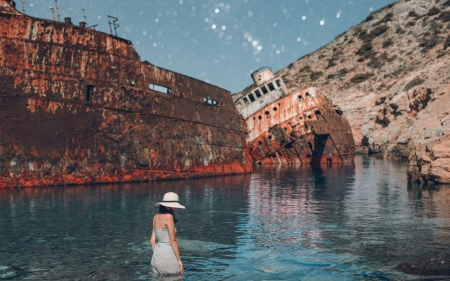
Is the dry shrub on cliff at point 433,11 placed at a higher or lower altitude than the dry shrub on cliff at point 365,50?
higher

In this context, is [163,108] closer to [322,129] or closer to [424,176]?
[424,176]

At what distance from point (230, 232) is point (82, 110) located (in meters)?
10.0

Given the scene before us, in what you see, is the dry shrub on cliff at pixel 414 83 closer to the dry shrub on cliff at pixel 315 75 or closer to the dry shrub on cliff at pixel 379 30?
the dry shrub on cliff at pixel 315 75

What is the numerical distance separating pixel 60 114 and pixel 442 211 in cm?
1278

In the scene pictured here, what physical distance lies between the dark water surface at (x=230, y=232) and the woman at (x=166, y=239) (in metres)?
0.68

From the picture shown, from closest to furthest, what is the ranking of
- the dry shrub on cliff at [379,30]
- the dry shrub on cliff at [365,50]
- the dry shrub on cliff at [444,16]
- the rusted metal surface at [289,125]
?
the rusted metal surface at [289,125]
the dry shrub on cliff at [444,16]
the dry shrub on cliff at [365,50]
the dry shrub on cliff at [379,30]

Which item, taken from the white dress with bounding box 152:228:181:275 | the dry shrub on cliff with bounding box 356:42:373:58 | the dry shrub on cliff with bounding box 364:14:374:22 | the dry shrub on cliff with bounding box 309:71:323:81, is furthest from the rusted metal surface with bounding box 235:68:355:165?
the dry shrub on cliff with bounding box 364:14:374:22

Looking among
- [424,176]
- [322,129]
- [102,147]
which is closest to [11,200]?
[102,147]

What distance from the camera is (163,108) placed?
21.7m

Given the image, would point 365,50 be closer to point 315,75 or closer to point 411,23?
point 411,23

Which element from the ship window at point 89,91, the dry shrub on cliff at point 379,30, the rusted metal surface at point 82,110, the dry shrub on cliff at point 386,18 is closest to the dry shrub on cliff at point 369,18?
the dry shrub on cliff at point 386,18

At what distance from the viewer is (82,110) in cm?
1880

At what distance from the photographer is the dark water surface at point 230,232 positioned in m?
7.86

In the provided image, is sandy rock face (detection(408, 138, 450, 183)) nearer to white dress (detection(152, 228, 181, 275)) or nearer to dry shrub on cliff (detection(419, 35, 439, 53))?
white dress (detection(152, 228, 181, 275))
